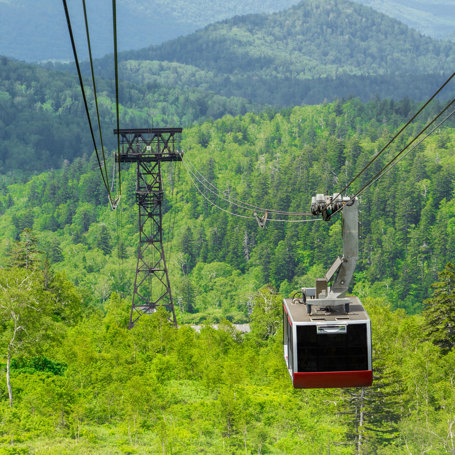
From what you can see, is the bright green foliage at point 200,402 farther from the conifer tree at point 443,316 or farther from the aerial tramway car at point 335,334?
the aerial tramway car at point 335,334

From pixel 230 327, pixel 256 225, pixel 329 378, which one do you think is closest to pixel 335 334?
pixel 329 378

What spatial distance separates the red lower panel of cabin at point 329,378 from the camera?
19750 mm

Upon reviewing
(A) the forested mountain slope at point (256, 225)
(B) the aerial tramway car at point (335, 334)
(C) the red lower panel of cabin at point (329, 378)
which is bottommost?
(A) the forested mountain slope at point (256, 225)

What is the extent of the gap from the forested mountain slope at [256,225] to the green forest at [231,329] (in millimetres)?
361

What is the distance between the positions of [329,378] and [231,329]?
37.8m

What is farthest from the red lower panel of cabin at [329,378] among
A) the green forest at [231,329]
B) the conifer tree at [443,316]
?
the conifer tree at [443,316]

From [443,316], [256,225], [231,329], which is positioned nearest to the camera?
[443,316]

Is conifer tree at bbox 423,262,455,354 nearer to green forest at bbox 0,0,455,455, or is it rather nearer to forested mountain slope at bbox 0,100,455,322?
green forest at bbox 0,0,455,455

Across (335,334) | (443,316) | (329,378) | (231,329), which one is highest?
(335,334)

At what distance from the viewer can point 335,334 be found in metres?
19.4

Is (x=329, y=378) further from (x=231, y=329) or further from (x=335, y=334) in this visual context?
(x=231, y=329)

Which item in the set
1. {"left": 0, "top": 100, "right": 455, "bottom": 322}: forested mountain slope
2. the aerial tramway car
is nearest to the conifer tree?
the aerial tramway car

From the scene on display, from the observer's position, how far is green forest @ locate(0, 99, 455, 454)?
3556cm

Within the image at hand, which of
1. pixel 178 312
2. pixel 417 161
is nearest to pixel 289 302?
pixel 178 312
